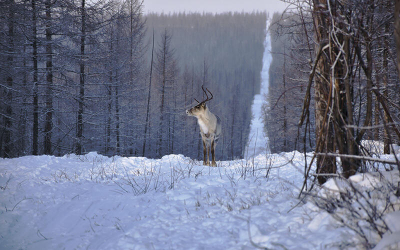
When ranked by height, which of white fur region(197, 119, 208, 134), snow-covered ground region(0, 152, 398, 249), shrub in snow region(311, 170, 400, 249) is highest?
white fur region(197, 119, 208, 134)

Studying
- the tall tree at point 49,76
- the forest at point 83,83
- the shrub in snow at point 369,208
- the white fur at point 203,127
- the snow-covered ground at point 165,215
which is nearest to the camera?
the shrub in snow at point 369,208

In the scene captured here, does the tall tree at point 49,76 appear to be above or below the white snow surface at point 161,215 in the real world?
above

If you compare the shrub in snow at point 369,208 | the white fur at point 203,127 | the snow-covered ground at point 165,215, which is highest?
the white fur at point 203,127

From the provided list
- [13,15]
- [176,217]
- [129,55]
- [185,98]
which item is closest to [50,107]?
[13,15]

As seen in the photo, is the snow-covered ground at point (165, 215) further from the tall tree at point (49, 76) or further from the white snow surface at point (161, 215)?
the tall tree at point (49, 76)

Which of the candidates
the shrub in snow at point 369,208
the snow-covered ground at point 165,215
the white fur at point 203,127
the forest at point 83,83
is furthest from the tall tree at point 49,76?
the shrub in snow at point 369,208

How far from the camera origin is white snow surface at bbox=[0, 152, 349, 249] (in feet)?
7.24

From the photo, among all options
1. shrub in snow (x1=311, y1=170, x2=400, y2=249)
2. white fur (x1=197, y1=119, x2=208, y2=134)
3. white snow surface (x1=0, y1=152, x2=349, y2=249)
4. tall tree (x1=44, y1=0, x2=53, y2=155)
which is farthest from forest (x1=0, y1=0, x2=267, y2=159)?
shrub in snow (x1=311, y1=170, x2=400, y2=249)

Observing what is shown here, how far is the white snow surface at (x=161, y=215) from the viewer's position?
86.9 inches

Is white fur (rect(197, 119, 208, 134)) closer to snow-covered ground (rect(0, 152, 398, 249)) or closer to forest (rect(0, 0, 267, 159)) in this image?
snow-covered ground (rect(0, 152, 398, 249))

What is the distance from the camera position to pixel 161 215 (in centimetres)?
301

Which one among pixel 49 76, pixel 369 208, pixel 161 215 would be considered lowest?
pixel 161 215

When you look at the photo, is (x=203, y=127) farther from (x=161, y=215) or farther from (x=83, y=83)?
(x=83, y=83)

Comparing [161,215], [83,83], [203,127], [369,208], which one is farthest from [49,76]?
[369,208]
